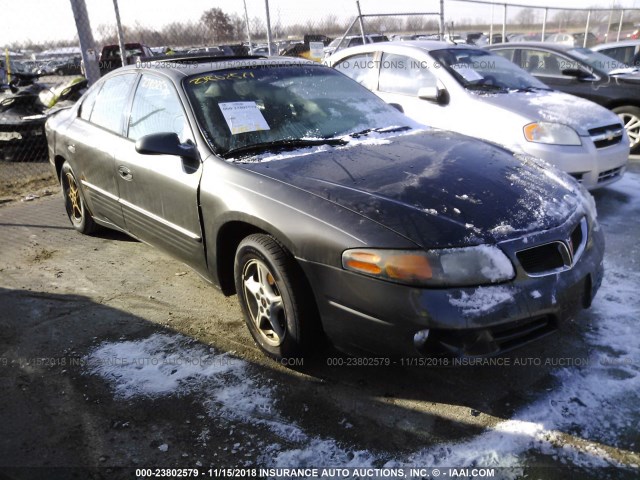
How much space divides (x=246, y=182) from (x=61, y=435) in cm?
147

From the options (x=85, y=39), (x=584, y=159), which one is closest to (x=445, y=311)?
(x=584, y=159)

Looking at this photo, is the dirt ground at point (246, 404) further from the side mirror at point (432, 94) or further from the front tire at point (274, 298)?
the side mirror at point (432, 94)

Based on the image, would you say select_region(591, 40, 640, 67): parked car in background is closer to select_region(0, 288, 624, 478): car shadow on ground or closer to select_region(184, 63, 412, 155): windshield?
select_region(184, 63, 412, 155): windshield

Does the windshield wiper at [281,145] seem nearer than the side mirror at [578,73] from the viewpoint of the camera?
Yes

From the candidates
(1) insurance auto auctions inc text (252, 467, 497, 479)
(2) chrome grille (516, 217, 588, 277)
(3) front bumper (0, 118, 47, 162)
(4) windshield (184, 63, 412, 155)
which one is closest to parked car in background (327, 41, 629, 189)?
(4) windshield (184, 63, 412, 155)

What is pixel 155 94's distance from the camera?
3576mm

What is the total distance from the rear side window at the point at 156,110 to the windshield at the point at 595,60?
6031mm

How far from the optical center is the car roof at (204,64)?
3484 mm

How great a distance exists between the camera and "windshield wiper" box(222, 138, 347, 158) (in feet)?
9.98

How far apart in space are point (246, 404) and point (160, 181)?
5.01 feet

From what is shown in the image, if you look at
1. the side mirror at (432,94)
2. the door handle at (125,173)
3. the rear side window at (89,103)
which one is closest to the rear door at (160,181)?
the door handle at (125,173)

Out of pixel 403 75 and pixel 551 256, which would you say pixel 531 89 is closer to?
pixel 403 75

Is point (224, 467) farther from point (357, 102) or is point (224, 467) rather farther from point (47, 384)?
point (357, 102)

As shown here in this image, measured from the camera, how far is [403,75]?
6.04 metres
